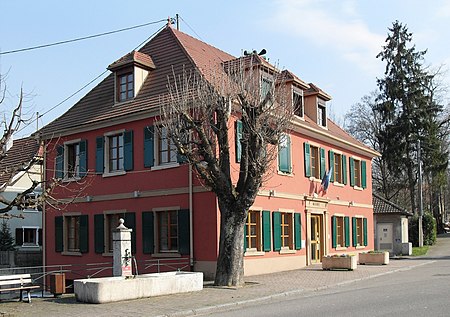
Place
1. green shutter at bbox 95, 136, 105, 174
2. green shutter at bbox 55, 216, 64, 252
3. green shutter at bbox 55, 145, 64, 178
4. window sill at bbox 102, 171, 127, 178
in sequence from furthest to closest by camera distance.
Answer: green shutter at bbox 55, 145, 64, 178 → green shutter at bbox 55, 216, 64, 252 → green shutter at bbox 95, 136, 105, 174 → window sill at bbox 102, 171, 127, 178

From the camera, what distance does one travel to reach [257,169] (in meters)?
18.6

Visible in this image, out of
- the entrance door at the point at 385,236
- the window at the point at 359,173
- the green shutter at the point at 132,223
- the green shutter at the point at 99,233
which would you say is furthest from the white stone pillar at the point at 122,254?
the entrance door at the point at 385,236

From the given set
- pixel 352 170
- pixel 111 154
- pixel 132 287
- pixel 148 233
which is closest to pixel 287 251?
pixel 148 233

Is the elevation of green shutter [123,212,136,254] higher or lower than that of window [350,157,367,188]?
lower

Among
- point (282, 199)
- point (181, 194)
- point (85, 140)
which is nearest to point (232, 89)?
point (181, 194)

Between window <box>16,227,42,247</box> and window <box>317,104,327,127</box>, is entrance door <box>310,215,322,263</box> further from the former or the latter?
window <box>16,227,42,247</box>

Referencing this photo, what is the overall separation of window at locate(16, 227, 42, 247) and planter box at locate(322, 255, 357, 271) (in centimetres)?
2299

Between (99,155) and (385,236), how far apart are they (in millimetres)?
22937

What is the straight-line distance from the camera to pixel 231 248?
62.2 ft

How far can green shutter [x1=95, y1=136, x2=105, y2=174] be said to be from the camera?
26.2 meters

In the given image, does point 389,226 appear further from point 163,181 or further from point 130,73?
point 130,73

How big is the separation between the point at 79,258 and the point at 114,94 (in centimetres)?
727

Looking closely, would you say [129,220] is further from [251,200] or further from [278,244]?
[251,200]

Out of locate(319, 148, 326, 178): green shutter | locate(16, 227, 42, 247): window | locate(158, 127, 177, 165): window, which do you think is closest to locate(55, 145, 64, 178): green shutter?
locate(158, 127, 177, 165): window
